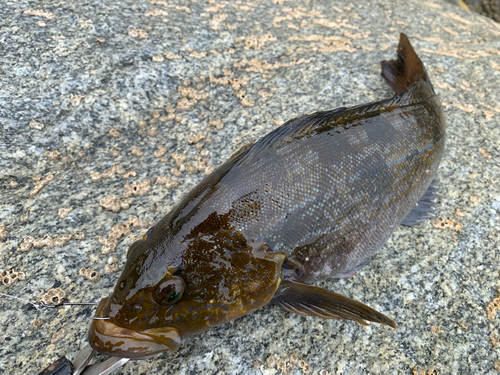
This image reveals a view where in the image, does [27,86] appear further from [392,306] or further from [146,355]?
[392,306]

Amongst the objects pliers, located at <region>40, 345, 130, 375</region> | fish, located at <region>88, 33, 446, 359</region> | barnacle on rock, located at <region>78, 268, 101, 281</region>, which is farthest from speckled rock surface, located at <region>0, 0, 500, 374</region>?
fish, located at <region>88, 33, 446, 359</region>

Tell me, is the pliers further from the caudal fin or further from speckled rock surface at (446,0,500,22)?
speckled rock surface at (446,0,500,22)

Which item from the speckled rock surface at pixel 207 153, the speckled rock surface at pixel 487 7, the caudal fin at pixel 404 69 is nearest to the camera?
the speckled rock surface at pixel 207 153

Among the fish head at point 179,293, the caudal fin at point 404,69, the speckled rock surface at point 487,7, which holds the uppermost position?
the speckled rock surface at point 487,7

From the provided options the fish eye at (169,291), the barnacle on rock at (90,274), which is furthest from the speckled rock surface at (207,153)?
the fish eye at (169,291)

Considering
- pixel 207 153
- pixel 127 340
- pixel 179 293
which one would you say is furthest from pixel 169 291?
pixel 207 153

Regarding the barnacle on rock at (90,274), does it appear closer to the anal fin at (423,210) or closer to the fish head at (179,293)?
the fish head at (179,293)

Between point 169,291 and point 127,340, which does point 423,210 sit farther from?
point 127,340
